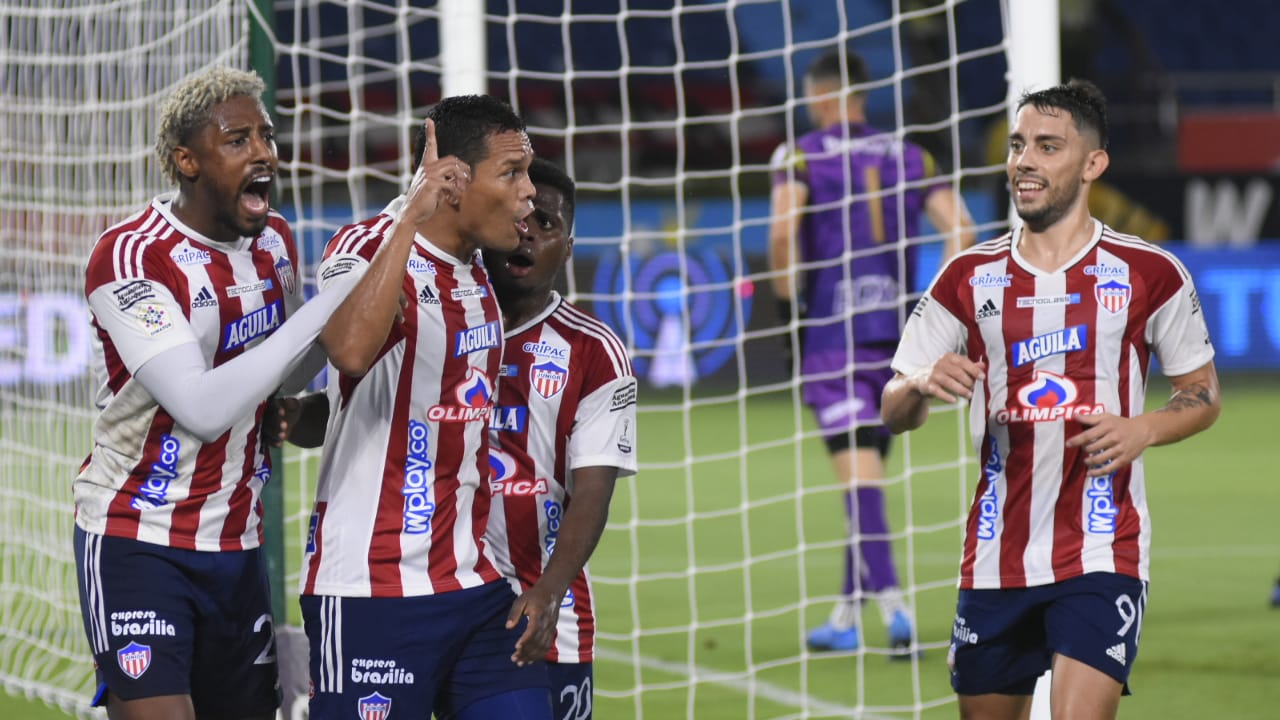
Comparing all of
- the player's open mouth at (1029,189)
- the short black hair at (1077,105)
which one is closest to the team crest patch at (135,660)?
the player's open mouth at (1029,189)

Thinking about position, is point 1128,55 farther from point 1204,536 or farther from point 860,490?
point 860,490

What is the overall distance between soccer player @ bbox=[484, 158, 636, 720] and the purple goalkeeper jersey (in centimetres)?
290

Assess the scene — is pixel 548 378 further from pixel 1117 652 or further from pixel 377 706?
pixel 1117 652

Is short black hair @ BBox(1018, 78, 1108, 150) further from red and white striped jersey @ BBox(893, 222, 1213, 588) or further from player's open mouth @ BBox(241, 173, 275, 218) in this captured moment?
player's open mouth @ BBox(241, 173, 275, 218)

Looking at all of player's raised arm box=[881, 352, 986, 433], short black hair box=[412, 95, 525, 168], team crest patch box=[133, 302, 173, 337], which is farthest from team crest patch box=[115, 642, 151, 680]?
player's raised arm box=[881, 352, 986, 433]

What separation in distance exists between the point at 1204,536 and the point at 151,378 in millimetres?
7032

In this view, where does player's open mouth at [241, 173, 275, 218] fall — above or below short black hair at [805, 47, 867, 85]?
below

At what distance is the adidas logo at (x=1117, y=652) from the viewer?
13.1ft

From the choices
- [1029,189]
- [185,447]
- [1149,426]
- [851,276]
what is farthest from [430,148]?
[851,276]

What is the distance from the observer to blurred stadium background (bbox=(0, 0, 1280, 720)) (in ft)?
20.4

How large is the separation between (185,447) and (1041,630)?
6.61 feet

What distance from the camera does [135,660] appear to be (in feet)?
12.2

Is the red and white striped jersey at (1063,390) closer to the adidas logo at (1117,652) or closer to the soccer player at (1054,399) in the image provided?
the soccer player at (1054,399)

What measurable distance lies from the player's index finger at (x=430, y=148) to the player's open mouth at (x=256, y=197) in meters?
0.41
